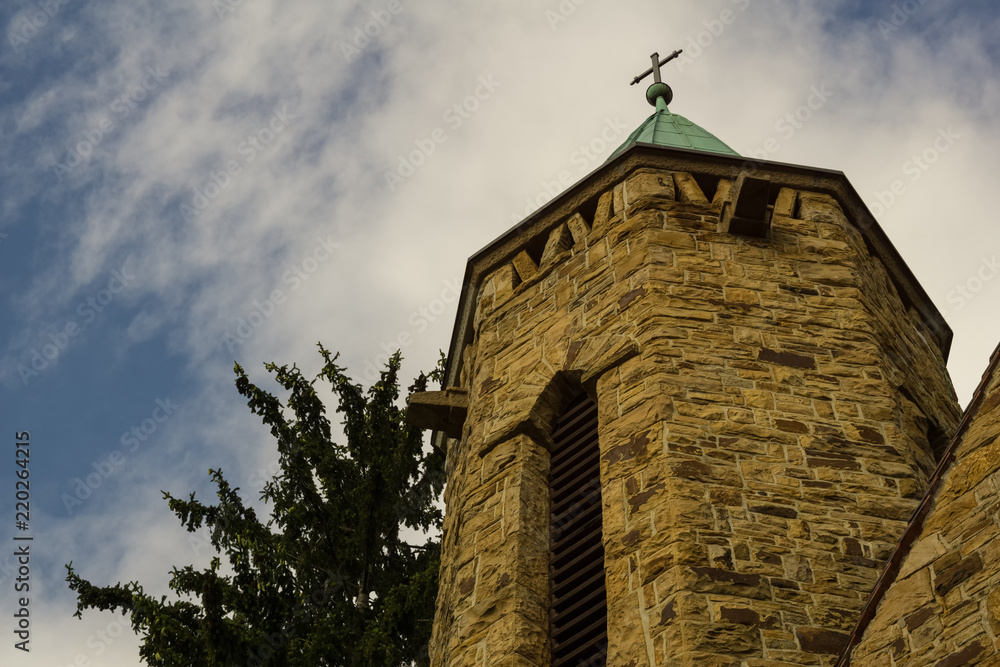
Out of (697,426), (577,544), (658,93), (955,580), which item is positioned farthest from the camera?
(658,93)

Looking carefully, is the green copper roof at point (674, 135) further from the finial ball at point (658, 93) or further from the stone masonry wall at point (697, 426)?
the stone masonry wall at point (697, 426)

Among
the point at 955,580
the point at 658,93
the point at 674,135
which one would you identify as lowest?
the point at 955,580

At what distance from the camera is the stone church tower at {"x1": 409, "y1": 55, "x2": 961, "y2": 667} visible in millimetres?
6691

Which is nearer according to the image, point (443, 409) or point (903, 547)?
point (903, 547)

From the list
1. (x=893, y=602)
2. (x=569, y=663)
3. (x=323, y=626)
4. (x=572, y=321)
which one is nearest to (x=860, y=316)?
(x=572, y=321)

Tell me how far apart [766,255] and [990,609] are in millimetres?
4972

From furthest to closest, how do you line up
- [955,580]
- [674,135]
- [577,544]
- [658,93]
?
[658,93], [674,135], [577,544], [955,580]

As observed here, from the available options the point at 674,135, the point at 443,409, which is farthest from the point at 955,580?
the point at 674,135

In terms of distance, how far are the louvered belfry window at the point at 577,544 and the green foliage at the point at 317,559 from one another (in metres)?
3.49

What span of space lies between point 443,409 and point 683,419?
2.89m

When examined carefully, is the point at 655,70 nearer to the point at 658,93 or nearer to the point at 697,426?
the point at 658,93

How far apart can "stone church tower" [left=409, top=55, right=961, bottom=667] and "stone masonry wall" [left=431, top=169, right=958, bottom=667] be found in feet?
0.05

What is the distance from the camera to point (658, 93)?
1360cm

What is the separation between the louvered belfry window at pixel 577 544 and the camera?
7.10m
